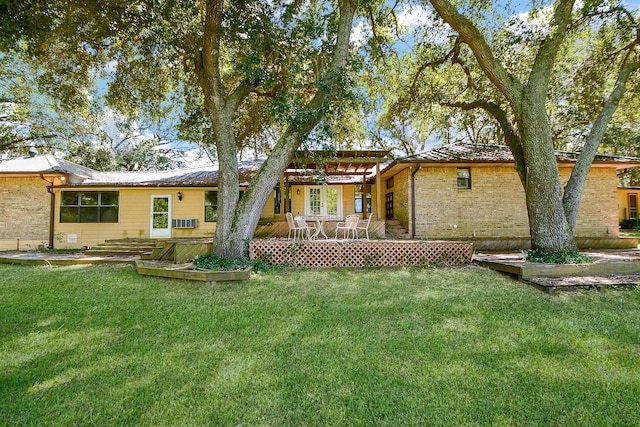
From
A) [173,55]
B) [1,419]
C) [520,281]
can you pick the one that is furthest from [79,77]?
[520,281]

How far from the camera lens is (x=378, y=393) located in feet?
8.15

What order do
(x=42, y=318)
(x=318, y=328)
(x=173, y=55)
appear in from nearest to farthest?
(x=318, y=328) < (x=42, y=318) < (x=173, y=55)

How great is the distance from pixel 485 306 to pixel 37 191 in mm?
16995

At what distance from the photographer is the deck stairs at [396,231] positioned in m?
12.1

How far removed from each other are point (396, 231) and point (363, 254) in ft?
16.1

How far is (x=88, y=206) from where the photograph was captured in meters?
13.1

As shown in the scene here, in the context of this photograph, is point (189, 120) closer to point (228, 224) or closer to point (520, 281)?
point (228, 224)

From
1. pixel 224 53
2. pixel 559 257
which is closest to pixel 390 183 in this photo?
pixel 559 257

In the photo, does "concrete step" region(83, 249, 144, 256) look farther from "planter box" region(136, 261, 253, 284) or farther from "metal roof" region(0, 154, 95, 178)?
"planter box" region(136, 261, 253, 284)

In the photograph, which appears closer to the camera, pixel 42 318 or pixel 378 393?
pixel 378 393

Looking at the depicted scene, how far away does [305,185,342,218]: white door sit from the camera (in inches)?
599

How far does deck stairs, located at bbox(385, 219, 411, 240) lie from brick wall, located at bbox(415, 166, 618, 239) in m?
0.56

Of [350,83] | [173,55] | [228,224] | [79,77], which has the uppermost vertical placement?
[173,55]

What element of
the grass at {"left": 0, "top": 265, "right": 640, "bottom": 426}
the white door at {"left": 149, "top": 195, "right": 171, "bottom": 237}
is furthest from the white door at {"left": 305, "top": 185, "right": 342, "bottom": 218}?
the grass at {"left": 0, "top": 265, "right": 640, "bottom": 426}
